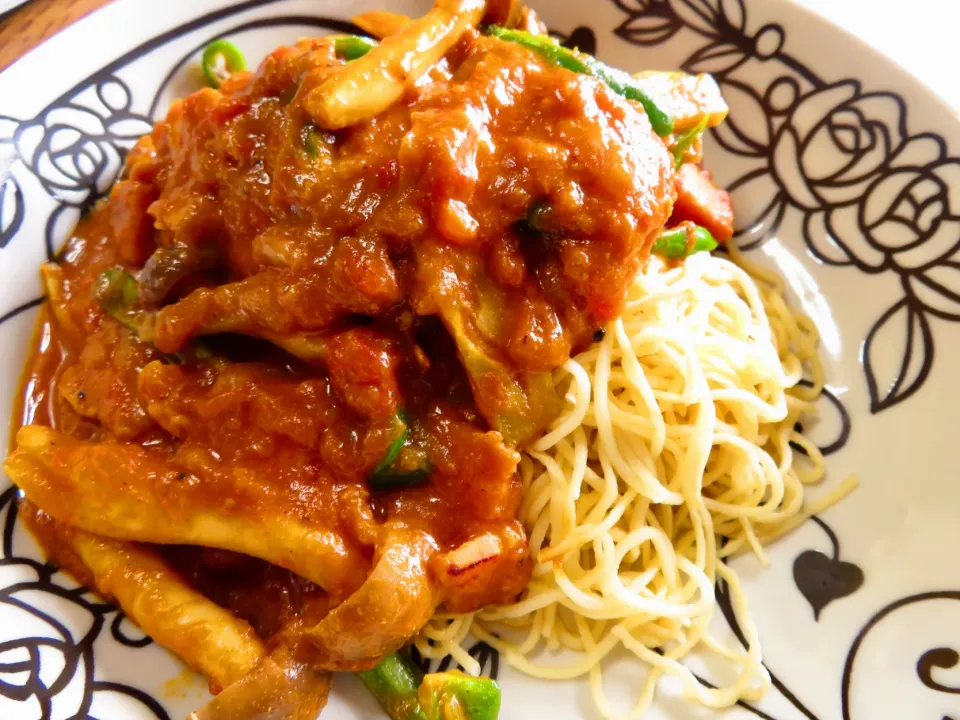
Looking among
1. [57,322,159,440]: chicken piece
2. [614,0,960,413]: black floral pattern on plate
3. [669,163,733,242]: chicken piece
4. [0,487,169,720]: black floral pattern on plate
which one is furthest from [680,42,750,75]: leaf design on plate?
[0,487,169,720]: black floral pattern on plate

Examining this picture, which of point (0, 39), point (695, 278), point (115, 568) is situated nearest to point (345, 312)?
point (115, 568)

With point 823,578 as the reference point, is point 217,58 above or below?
below

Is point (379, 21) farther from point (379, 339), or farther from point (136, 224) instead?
point (379, 339)

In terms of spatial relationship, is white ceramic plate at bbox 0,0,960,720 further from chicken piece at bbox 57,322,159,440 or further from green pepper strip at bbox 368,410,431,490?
green pepper strip at bbox 368,410,431,490

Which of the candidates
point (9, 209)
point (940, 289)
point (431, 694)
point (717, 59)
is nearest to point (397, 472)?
point (431, 694)

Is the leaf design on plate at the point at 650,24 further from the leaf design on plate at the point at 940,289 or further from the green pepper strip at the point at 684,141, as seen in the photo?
the leaf design on plate at the point at 940,289
